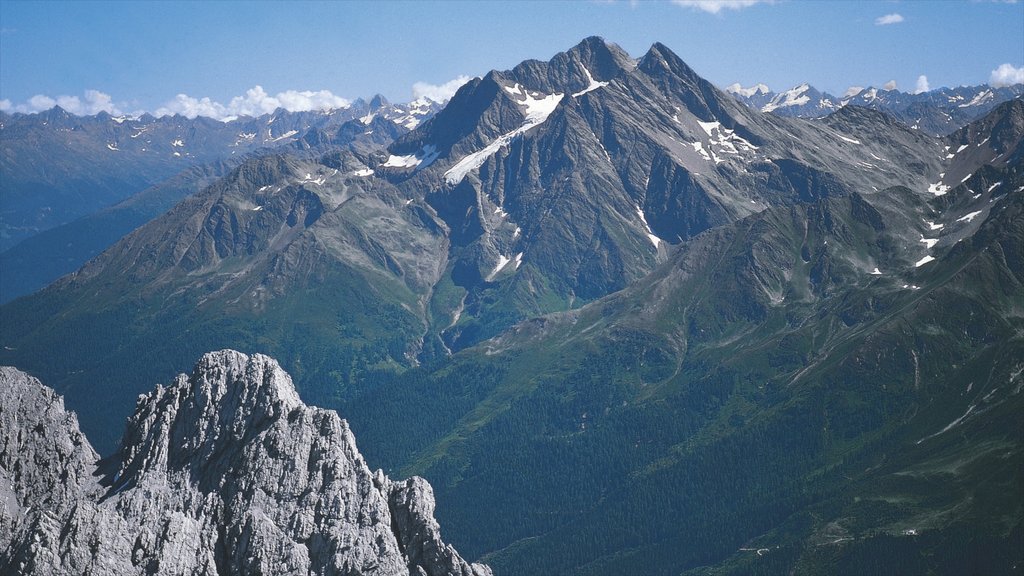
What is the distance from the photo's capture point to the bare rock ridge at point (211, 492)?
220 ft

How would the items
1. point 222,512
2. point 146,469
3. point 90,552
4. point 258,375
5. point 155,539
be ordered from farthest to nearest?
point 258,375
point 146,469
point 222,512
point 155,539
point 90,552

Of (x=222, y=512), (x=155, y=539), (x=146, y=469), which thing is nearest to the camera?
(x=155, y=539)

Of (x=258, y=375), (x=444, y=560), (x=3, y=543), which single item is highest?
(x=258, y=375)

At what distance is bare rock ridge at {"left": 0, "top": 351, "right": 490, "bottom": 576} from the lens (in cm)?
6719

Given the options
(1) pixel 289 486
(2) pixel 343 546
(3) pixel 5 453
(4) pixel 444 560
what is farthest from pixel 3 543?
(4) pixel 444 560

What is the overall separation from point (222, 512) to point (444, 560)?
1963cm

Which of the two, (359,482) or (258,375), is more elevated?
(258,375)

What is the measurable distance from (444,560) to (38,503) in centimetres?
3781

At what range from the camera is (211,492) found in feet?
256

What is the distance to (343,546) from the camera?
234 feet

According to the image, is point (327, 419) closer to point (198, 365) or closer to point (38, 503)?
point (198, 365)

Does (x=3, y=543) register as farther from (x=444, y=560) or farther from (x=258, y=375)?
(x=444, y=560)

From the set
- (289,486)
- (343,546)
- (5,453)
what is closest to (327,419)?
(289,486)

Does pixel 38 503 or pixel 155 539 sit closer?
pixel 155 539
